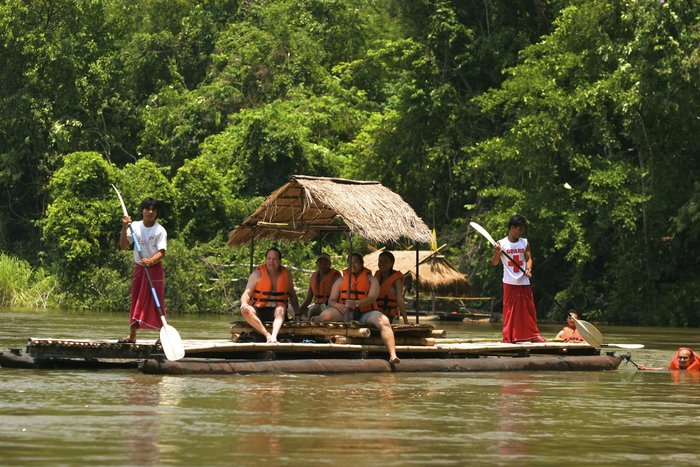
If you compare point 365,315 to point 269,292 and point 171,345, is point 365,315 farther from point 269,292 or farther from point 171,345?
point 171,345

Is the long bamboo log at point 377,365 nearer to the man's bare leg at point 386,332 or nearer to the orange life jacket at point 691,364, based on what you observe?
the man's bare leg at point 386,332

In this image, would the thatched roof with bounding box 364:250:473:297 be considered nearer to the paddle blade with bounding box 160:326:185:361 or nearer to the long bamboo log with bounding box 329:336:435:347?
the long bamboo log with bounding box 329:336:435:347

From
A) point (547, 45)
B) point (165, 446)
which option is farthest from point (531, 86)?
point (165, 446)

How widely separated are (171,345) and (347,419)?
10.3ft

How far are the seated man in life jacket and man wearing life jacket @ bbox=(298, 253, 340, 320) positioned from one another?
37cm

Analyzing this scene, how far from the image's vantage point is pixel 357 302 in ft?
43.4

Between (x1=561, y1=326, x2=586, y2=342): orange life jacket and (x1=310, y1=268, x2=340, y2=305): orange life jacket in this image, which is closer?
(x1=310, y1=268, x2=340, y2=305): orange life jacket

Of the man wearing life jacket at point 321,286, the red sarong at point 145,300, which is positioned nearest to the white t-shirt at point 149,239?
the red sarong at point 145,300

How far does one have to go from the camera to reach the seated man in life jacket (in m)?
13.1

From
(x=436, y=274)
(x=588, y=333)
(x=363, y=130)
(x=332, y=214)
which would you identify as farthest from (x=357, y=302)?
(x=363, y=130)

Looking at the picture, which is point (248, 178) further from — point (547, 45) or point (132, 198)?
point (547, 45)

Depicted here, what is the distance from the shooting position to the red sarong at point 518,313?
14.3 metres

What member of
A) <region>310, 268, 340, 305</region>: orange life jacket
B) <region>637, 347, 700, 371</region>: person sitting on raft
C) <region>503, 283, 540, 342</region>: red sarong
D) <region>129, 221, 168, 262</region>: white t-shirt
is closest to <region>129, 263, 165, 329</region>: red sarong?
<region>129, 221, 168, 262</region>: white t-shirt

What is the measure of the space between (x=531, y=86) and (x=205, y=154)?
1077 centimetres
